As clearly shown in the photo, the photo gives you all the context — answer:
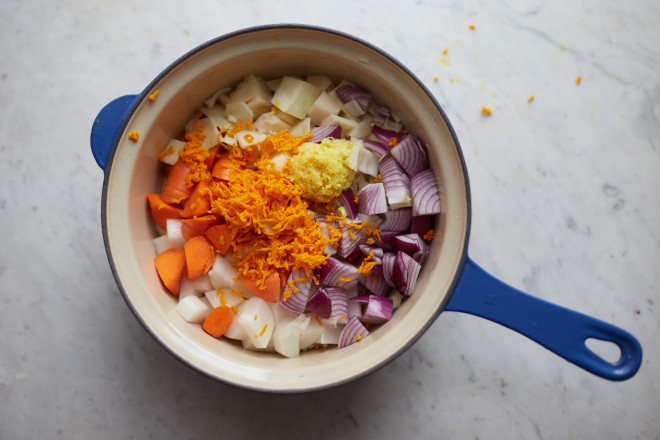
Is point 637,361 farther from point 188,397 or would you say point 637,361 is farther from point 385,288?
point 188,397

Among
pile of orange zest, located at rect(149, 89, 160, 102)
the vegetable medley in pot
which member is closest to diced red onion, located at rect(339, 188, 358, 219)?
the vegetable medley in pot

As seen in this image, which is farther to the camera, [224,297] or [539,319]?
[224,297]

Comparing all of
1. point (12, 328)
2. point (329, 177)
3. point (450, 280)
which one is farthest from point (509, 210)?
point (12, 328)

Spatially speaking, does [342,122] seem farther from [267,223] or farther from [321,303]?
[321,303]

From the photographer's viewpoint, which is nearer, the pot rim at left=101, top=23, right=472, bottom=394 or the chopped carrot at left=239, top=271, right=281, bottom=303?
the pot rim at left=101, top=23, right=472, bottom=394

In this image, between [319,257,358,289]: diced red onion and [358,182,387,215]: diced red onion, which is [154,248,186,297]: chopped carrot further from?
[358,182,387,215]: diced red onion

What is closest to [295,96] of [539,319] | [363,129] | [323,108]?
[323,108]
